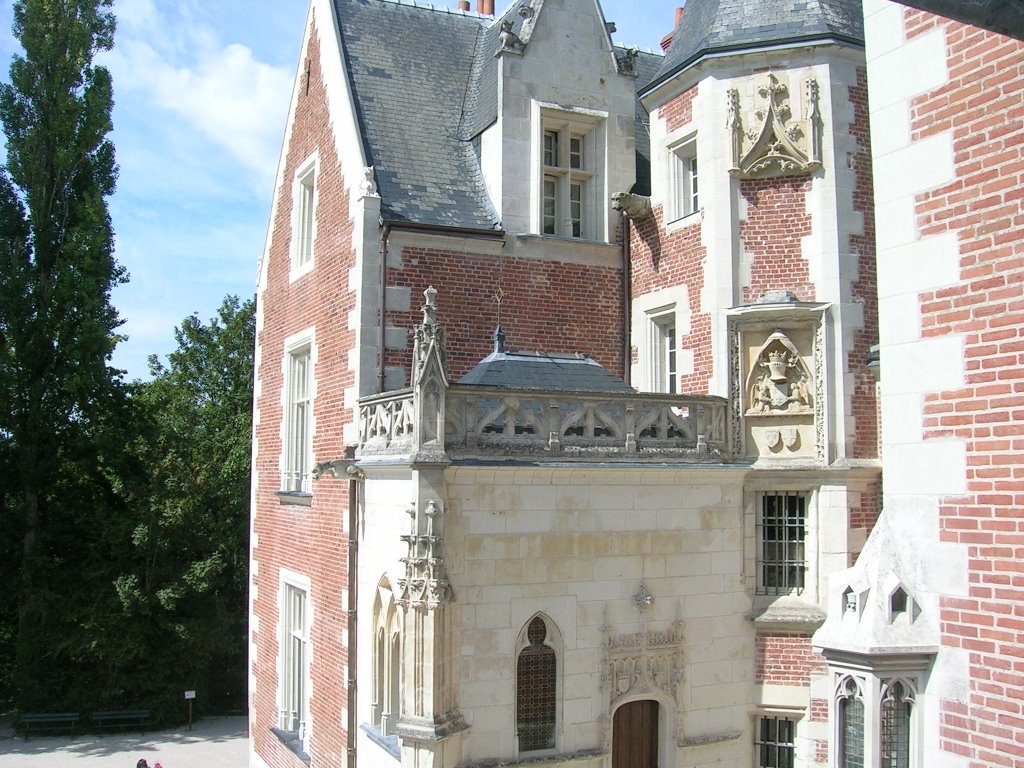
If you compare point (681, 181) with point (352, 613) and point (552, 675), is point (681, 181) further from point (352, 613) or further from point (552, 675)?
point (352, 613)

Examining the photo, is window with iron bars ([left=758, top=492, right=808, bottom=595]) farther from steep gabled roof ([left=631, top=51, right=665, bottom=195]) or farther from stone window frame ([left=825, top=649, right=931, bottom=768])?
stone window frame ([left=825, top=649, right=931, bottom=768])

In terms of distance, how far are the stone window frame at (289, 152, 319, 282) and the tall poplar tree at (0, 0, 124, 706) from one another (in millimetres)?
10855

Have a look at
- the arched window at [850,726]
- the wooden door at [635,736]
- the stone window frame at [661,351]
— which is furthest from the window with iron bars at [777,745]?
the arched window at [850,726]

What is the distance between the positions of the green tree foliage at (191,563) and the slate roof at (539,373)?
15681mm

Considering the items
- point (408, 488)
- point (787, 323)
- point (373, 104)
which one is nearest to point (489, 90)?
point (373, 104)

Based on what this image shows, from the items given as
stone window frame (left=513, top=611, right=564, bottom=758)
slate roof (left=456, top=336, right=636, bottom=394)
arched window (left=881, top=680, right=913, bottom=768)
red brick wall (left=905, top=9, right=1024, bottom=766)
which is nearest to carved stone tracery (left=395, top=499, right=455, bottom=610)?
stone window frame (left=513, top=611, right=564, bottom=758)

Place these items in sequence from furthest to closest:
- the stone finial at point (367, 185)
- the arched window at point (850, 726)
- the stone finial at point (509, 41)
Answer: the stone finial at point (509, 41) → the stone finial at point (367, 185) → the arched window at point (850, 726)

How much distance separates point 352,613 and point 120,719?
50.3ft

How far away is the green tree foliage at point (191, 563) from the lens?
2372 centimetres

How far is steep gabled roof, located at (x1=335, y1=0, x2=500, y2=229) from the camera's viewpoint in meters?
12.8

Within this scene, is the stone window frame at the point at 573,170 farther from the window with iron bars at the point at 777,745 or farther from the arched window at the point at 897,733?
the arched window at the point at 897,733

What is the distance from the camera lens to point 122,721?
2347 cm

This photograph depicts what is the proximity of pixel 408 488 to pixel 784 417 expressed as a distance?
4.60 m

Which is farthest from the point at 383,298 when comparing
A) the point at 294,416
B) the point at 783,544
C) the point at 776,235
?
the point at 783,544
